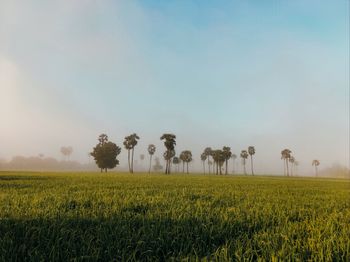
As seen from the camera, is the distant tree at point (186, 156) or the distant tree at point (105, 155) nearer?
the distant tree at point (105, 155)

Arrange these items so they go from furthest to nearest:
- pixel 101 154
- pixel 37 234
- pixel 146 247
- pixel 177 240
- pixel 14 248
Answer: pixel 101 154, pixel 37 234, pixel 177 240, pixel 146 247, pixel 14 248

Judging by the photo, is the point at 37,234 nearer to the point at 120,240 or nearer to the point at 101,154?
the point at 120,240

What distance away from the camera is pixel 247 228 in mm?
5922

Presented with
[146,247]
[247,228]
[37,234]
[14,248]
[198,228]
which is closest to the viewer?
[14,248]

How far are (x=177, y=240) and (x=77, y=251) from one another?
67.4 inches

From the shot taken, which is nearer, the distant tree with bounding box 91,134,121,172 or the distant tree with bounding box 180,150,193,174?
the distant tree with bounding box 91,134,121,172

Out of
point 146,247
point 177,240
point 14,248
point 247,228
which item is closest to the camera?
point 14,248

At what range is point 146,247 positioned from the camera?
432cm

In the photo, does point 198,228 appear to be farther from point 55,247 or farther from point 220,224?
point 55,247

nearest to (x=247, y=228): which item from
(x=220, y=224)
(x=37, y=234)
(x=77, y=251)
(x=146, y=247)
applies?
(x=220, y=224)

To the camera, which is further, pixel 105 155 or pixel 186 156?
pixel 186 156

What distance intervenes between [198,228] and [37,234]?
326 centimetres

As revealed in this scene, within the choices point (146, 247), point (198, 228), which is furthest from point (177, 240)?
point (198, 228)

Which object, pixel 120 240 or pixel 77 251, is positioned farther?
pixel 120 240
